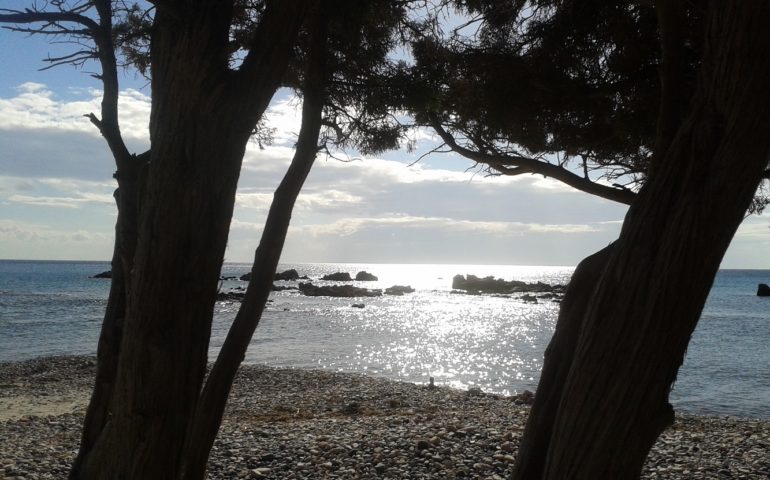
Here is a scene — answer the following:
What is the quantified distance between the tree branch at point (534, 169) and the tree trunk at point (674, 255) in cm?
226

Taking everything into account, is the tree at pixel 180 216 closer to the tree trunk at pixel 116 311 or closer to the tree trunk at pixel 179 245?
the tree trunk at pixel 179 245

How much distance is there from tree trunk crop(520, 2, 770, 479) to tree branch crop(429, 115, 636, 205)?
7.41 ft

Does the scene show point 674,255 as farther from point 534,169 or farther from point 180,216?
point 534,169

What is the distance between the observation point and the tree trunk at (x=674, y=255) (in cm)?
246

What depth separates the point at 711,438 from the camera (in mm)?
9883

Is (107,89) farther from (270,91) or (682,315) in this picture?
(682,315)

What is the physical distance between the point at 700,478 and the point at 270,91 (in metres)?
6.35

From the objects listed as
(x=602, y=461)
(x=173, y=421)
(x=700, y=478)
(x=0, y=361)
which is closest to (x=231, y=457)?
(x=173, y=421)

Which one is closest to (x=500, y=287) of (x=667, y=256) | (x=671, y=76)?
(x=671, y=76)

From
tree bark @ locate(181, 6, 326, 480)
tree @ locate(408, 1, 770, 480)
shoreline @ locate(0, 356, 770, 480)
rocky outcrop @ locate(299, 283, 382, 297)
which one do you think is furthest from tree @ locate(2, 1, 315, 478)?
rocky outcrop @ locate(299, 283, 382, 297)

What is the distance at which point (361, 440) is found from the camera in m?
8.51

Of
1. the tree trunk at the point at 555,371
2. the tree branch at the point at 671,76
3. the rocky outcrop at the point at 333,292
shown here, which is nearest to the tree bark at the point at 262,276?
the tree trunk at the point at 555,371

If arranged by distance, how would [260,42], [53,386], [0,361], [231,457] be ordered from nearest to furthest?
[260,42]
[231,457]
[53,386]
[0,361]

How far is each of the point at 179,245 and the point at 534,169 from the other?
3433 millimetres
